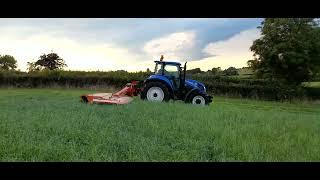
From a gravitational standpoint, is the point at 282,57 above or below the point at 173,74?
→ above

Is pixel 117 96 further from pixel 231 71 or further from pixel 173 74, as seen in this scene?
pixel 231 71

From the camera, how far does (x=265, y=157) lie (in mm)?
4445

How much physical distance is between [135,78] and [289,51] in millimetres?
1762

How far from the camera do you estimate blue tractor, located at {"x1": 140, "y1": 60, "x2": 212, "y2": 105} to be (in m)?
5.15

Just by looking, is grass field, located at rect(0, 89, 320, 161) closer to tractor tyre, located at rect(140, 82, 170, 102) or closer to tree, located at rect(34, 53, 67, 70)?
tractor tyre, located at rect(140, 82, 170, 102)

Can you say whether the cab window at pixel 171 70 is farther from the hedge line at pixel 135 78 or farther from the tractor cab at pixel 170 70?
the hedge line at pixel 135 78

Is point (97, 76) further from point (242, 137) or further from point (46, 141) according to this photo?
point (242, 137)

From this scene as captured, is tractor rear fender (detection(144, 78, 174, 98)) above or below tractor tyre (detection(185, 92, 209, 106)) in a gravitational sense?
above

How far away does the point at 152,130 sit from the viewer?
4852 mm

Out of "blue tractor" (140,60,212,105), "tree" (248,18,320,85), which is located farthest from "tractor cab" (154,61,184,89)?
"tree" (248,18,320,85)

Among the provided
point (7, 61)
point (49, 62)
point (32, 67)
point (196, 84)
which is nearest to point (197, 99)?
point (196, 84)
